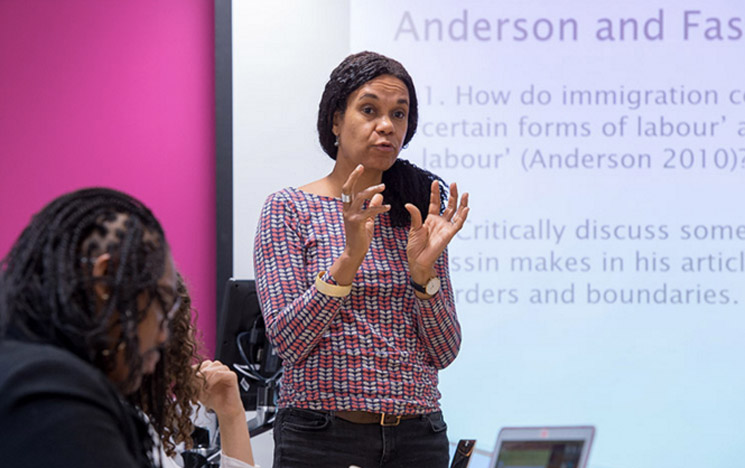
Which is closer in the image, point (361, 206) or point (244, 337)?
point (361, 206)

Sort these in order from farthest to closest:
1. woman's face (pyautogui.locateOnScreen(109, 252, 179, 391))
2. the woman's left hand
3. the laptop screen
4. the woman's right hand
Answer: the woman's left hand → the woman's right hand → the laptop screen → woman's face (pyautogui.locateOnScreen(109, 252, 179, 391))

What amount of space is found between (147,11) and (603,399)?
2288mm

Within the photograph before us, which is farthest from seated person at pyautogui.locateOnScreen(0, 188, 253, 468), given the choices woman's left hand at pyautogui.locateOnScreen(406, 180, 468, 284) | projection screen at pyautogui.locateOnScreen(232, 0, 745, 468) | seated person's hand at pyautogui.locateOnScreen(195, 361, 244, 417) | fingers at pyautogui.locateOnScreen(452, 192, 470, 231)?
projection screen at pyautogui.locateOnScreen(232, 0, 745, 468)

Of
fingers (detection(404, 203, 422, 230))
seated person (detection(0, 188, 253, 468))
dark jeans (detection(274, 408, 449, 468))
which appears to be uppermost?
fingers (detection(404, 203, 422, 230))

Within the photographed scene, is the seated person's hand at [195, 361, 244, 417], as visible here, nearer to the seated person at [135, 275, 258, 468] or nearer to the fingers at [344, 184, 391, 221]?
the seated person at [135, 275, 258, 468]

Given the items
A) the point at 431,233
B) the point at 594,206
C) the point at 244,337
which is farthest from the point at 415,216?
the point at 594,206

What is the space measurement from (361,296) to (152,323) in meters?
0.84

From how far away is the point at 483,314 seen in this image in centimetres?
315

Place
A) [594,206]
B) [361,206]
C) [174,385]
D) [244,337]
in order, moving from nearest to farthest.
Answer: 1. [174,385]
2. [361,206]
3. [244,337]
4. [594,206]

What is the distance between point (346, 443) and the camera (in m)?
1.64

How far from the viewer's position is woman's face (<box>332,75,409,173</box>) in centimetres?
182

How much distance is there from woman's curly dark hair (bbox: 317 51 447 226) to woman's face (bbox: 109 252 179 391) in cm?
97

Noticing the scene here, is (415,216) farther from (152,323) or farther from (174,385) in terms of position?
(152,323)

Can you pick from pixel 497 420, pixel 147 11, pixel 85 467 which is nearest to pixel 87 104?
pixel 147 11
